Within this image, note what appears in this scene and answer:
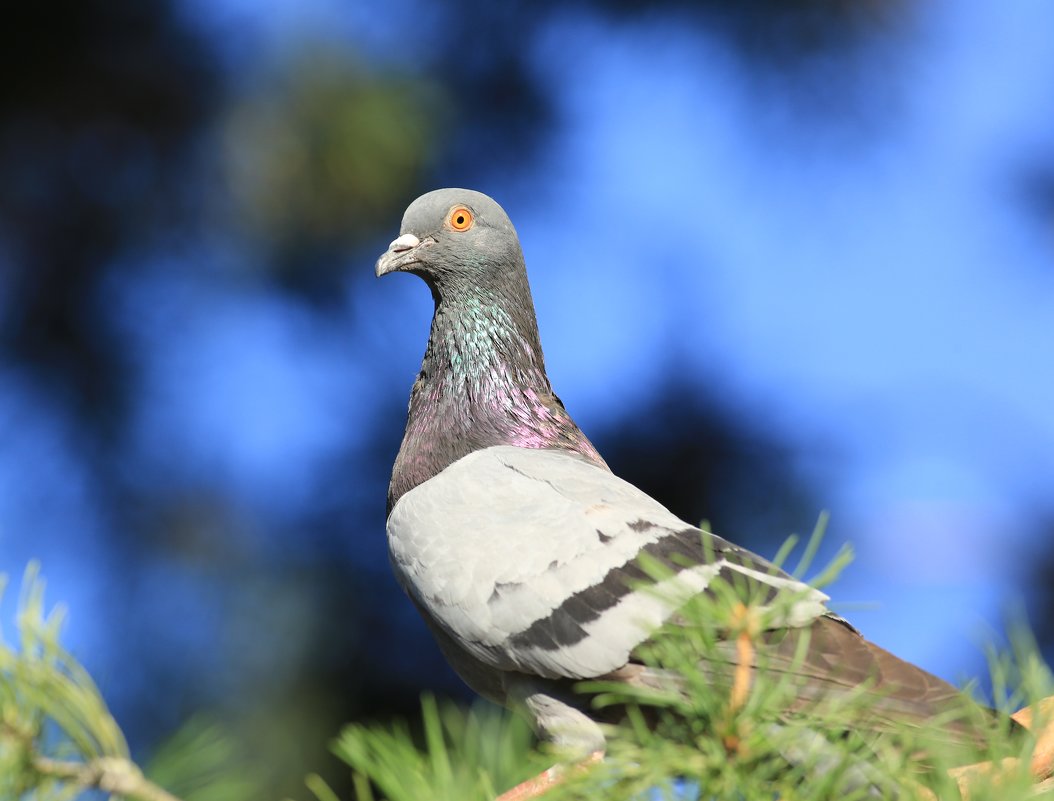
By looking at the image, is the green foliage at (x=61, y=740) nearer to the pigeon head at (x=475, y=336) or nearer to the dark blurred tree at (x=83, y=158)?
the pigeon head at (x=475, y=336)

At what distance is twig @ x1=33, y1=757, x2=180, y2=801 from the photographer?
4.24 ft

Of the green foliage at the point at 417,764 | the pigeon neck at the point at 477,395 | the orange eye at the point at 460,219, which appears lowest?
the green foliage at the point at 417,764

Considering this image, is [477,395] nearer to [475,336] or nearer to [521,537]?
[475,336]

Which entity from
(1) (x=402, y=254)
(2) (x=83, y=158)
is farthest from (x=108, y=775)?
(2) (x=83, y=158)

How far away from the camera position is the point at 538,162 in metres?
4.83

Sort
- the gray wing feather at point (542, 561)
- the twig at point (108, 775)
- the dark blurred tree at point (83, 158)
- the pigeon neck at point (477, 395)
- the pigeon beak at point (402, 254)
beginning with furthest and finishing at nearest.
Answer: the dark blurred tree at point (83, 158) → the pigeon beak at point (402, 254) → the pigeon neck at point (477, 395) → the gray wing feather at point (542, 561) → the twig at point (108, 775)

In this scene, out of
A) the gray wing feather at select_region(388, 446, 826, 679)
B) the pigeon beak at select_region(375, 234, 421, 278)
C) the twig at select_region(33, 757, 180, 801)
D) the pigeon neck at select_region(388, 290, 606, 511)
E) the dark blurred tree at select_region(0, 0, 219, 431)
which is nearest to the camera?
the twig at select_region(33, 757, 180, 801)

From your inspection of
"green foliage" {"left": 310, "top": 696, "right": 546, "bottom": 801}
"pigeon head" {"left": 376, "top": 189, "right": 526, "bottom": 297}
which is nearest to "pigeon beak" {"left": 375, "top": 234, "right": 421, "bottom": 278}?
"pigeon head" {"left": 376, "top": 189, "right": 526, "bottom": 297}

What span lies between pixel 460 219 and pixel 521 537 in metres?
0.98

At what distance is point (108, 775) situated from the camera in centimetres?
130

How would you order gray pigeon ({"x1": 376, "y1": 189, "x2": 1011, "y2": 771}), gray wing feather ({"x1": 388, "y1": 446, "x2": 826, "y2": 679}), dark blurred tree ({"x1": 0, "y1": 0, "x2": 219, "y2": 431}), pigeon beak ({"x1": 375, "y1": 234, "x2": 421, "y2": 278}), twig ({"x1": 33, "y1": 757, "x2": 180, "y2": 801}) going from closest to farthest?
twig ({"x1": 33, "y1": 757, "x2": 180, "y2": 801})
gray pigeon ({"x1": 376, "y1": 189, "x2": 1011, "y2": 771})
gray wing feather ({"x1": 388, "y1": 446, "x2": 826, "y2": 679})
pigeon beak ({"x1": 375, "y1": 234, "x2": 421, "y2": 278})
dark blurred tree ({"x1": 0, "y1": 0, "x2": 219, "y2": 431})

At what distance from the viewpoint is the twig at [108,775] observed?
1.29m

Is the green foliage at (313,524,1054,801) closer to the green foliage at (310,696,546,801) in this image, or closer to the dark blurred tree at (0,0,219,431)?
the green foliage at (310,696,546,801)

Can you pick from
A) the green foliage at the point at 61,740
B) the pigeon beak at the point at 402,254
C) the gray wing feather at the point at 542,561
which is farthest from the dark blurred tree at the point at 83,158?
the green foliage at the point at 61,740
